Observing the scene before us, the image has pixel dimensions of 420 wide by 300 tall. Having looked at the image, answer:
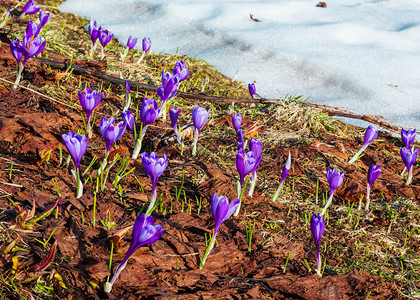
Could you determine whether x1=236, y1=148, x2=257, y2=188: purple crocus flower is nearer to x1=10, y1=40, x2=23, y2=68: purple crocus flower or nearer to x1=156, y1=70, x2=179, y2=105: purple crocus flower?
x1=156, y1=70, x2=179, y2=105: purple crocus flower

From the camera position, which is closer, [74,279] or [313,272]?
[74,279]

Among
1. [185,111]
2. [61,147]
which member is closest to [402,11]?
[185,111]

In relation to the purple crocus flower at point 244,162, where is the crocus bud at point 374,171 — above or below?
below

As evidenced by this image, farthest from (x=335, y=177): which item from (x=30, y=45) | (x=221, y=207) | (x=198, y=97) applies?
(x=30, y=45)

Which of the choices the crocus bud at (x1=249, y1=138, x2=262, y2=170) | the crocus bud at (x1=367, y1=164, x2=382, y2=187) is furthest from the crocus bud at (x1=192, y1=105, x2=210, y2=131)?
the crocus bud at (x1=367, y1=164, x2=382, y2=187)

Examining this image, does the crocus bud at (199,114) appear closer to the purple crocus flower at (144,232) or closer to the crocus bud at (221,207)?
the crocus bud at (221,207)

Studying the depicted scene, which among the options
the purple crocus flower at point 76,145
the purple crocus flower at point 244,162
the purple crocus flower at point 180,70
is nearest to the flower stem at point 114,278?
the purple crocus flower at point 76,145

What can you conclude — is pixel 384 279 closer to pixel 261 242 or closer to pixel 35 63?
pixel 261 242
